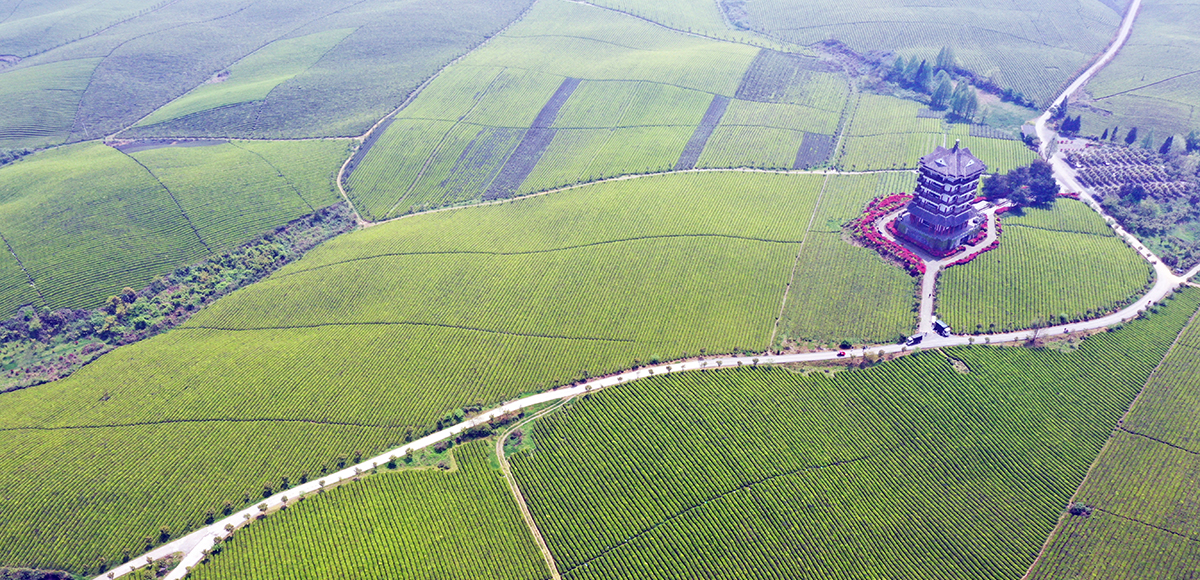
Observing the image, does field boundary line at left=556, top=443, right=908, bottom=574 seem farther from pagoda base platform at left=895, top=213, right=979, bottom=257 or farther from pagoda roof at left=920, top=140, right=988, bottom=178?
pagoda roof at left=920, top=140, right=988, bottom=178

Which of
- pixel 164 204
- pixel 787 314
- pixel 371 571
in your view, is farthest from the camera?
pixel 164 204

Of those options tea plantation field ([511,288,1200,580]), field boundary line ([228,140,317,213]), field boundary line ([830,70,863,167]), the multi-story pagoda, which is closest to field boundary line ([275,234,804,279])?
field boundary line ([228,140,317,213])

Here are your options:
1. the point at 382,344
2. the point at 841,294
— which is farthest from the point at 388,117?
the point at 841,294

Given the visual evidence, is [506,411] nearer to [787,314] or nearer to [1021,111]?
[787,314]

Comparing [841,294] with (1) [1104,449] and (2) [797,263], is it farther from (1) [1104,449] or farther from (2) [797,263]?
(1) [1104,449]

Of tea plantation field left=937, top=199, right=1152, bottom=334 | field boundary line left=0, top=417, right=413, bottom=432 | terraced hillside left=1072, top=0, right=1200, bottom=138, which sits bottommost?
field boundary line left=0, top=417, right=413, bottom=432

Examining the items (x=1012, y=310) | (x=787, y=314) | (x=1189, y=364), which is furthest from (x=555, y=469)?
(x=1189, y=364)

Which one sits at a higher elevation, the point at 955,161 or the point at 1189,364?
the point at 955,161
